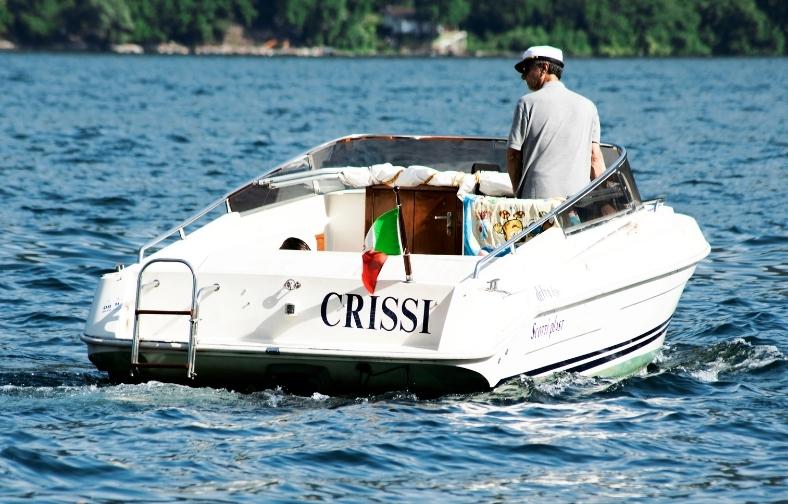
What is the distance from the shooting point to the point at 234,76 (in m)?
67.6

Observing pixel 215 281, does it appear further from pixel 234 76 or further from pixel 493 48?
pixel 493 48

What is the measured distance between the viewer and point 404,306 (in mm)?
7266

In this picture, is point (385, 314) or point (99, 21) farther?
point (99, 21)

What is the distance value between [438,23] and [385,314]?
123836 mm

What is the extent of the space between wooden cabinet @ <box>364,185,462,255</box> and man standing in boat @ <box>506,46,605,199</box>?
0.74 metres

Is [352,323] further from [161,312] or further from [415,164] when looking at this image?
[415,164]

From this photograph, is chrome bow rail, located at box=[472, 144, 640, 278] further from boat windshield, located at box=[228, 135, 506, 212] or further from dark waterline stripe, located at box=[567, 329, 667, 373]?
boat windshield, located at box=[228, 135, 506, 212]

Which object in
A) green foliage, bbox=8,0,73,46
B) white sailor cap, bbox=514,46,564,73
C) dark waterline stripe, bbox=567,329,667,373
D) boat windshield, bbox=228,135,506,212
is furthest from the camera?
green foliage, bbox=8,0,73,46

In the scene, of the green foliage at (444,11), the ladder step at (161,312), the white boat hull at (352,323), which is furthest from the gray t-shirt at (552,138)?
the green foliage at (444,11)

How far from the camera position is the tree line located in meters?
114

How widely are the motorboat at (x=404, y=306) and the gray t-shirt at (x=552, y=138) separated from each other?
0.63 feet

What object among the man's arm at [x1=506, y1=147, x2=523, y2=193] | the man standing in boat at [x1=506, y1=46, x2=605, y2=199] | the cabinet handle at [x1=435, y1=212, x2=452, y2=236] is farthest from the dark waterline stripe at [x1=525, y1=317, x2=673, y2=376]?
the cabinet handle at [x1=435, y1=212, x2=452, y2=236]

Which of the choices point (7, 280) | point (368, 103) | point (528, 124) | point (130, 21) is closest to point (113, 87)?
point (368, 103)

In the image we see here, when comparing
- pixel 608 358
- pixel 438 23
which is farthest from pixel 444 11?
pixel 608 358
